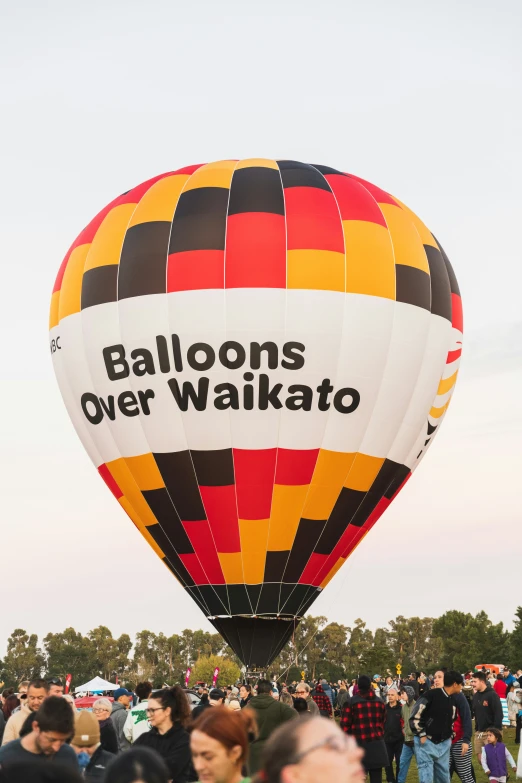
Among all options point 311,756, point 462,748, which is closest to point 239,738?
point 311,756

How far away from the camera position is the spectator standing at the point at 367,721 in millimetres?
8930

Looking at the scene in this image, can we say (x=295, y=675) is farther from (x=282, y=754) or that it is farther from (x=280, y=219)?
(x=282, y=754)

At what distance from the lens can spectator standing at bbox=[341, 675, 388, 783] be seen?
29.3 feet

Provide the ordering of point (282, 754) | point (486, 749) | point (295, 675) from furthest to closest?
point (295, 675) → point (486, 749) → point (282, 754)

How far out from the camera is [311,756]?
2104 millimetres

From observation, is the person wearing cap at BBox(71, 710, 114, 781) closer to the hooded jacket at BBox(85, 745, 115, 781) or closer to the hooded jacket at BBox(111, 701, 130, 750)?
the hooded jacket at BBox(85, 745, 115, 781)

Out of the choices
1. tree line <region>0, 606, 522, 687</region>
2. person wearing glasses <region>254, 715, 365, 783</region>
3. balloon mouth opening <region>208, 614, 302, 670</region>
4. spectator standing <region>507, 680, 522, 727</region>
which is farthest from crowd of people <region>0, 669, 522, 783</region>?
tree line <region>0, 606, 522, 687</region>

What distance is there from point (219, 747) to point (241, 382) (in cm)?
1057

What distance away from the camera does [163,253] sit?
14.2 meters

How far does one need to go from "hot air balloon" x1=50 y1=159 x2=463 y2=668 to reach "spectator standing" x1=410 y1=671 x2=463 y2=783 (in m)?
5.14

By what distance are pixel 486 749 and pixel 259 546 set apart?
4.83m

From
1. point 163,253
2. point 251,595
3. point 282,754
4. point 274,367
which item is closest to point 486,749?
point 251,595

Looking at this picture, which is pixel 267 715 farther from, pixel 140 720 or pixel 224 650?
pixel 224 650

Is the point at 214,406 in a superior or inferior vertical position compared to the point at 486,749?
superior
